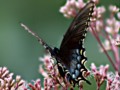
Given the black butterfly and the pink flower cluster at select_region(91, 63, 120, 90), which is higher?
the black butterfly

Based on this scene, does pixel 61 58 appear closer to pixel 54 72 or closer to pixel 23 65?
pixel 54 72

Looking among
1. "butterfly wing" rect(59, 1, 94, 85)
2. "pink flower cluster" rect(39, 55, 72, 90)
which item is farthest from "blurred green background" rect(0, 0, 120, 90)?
"pink flower cluster" rect(39, 55, 72, 90)

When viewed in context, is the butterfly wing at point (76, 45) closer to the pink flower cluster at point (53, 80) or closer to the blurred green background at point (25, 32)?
the pink flower cluster at point (53, 80)

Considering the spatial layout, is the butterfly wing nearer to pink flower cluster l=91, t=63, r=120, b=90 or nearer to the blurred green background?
pink flower cluster l=91, t=63, r=120, b=90

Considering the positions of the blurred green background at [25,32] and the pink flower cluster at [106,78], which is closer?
the pink flower cluster at [106,78]

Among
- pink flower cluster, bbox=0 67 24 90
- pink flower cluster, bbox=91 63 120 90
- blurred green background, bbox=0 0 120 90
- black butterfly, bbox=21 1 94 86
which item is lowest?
pink flower cluster, bbox=91 63 120 90

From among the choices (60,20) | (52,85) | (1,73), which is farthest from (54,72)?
(60,20)

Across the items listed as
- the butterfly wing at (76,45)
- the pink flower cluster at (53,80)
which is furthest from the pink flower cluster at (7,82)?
the butterfly wing at (76,45)
